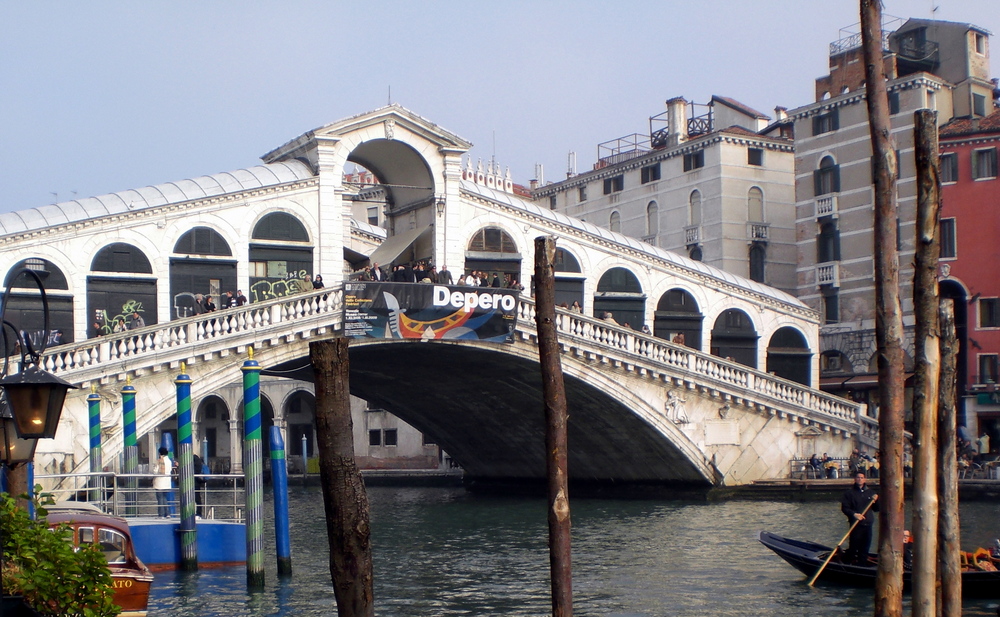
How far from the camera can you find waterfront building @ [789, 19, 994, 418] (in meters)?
37.5

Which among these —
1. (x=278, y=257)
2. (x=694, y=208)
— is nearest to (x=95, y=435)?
Result: (x=278, y=257)

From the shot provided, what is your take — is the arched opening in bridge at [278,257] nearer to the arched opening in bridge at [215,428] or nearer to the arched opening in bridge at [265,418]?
the arched opening in bridge at [265,418]

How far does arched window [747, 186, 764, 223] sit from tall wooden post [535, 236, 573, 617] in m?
32.7

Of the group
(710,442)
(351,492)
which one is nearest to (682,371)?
(710,442)

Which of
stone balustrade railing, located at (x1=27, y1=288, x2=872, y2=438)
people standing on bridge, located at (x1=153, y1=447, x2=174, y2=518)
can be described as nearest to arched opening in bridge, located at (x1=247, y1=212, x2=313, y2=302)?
stone balustrade railing, located at (x1=27, y1=288, x2=872, y2=438)

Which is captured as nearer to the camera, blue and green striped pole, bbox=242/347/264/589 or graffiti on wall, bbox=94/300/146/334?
blue and green striped pole, bbox=242/347/264/589

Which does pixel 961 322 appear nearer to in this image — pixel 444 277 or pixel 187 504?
pixel 444 277

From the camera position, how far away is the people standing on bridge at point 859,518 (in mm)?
16828

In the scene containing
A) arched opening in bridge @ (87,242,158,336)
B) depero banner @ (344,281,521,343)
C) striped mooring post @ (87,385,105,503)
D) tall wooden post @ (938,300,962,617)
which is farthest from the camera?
depero banner @ (344,281,521,343)

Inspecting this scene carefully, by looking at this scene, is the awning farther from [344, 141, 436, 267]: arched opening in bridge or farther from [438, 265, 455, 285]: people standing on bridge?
[438, 265, 455, 285]: people standing on bridge

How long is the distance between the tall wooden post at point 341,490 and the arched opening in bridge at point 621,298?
25781 millimetres

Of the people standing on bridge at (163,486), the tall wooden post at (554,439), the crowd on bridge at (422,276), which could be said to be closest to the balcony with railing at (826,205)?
the crowd on bridge at (422,276)

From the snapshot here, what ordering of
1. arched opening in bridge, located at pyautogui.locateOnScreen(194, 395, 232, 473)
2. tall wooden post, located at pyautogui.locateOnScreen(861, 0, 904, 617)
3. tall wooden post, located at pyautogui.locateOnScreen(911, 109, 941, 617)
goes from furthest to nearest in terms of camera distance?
arched opening in bridge, located at pyautogui.locateOnScreen(194, 395, 232, 473) → tall wooden post, located at pyautogui.locateOnScreen(861, 0, 904, 617) → tall wooden post, located at pyautogui.locateOnScreen(911, 109, 941, 617)

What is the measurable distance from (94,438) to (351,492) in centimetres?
1634
